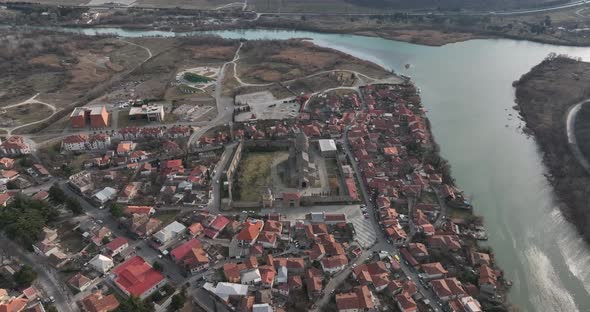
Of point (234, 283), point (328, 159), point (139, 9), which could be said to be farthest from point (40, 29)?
point (234, 283)

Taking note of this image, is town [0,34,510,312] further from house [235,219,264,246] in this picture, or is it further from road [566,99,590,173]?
road [566,99,590,173]

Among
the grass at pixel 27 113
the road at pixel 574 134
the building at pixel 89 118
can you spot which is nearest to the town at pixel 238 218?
the building at pixel 89 118

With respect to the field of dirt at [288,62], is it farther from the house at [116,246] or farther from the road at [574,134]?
the house at [116,246]

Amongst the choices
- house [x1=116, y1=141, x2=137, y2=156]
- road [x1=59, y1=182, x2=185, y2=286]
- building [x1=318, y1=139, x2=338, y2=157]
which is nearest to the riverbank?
building [x1=318, y1=139, x2=338, y2=157]

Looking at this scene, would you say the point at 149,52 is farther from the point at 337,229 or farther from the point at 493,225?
the point at 493,225

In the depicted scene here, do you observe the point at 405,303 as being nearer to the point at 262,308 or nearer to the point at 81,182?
the point at 262,308
